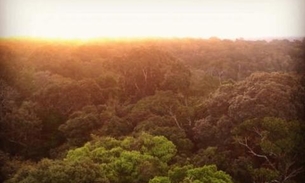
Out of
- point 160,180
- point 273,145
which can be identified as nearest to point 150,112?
point 160,180

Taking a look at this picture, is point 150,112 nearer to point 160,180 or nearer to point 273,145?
point 160,180

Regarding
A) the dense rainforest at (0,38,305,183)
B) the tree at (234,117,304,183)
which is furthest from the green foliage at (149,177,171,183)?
the tree at (234,117,304,183)

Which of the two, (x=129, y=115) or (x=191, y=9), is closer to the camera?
(x=191, y=9)

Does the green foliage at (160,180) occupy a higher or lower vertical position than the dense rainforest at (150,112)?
lower

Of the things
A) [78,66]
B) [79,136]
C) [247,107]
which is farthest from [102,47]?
[247,107]

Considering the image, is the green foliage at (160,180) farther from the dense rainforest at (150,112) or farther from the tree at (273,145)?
the tree at (273,145)

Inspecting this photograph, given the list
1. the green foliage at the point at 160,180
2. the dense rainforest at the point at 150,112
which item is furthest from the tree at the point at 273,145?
Result: the green foliage at the point at 160,180

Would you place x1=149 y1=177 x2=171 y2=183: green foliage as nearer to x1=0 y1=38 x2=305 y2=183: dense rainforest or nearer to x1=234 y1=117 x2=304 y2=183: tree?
x1=0 y1=38 x2=305 y2=183: dense rainforest

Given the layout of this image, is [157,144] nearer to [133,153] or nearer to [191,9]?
[133,153]
